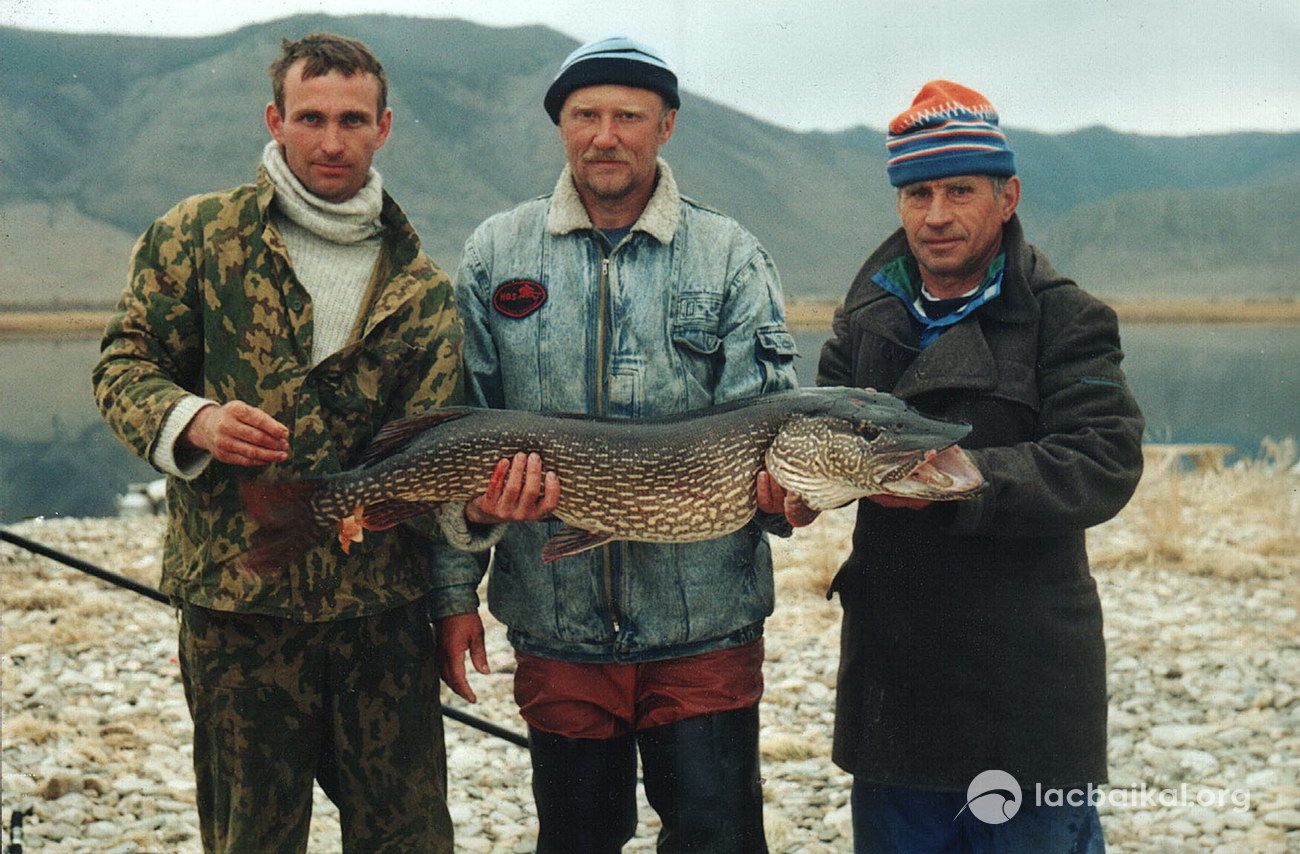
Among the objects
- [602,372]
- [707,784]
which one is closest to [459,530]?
[602,372]

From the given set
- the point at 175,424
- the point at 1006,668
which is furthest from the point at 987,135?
the point at 175,424

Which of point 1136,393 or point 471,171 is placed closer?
point 1136,393

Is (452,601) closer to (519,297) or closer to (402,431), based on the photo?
(402,431)

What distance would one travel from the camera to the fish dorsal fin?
3.31 metres

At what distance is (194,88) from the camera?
411 feet

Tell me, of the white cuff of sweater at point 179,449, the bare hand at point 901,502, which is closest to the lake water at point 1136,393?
the bare hand at point 901,502

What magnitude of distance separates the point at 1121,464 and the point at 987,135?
3.43 ft

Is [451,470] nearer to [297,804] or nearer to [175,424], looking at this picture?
[175,424]

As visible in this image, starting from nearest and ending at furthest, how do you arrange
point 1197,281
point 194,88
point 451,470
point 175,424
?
1. point 175,424
2. point 451,470
3. point 1197,281
4. point 194,88

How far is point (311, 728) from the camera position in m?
3.33

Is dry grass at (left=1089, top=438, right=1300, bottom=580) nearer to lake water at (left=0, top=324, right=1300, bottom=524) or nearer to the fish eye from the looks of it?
lake water at (left=0, top=324, right=1300, bottom=524)

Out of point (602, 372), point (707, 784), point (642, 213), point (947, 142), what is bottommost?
point (707, 784)

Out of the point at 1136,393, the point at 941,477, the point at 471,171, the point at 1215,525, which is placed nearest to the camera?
the point at 941,477

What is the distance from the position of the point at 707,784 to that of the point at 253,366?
6.11ft
